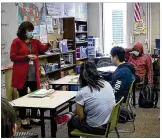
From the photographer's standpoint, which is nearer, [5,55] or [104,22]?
[5,55]

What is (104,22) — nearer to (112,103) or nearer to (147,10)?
(147,10)

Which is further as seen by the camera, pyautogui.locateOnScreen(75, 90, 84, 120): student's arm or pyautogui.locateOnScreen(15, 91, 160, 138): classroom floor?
pyautogui.locateOnScreen(15, 91, 160, 138): classroom floor

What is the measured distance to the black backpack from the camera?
4.84 metres

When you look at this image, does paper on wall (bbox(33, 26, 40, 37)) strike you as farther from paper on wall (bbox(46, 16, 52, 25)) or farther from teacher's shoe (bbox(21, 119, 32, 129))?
teacher's shoe (bbox(21, 119, 32, 129))

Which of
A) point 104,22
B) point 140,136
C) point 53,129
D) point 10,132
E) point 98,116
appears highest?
point 104,22

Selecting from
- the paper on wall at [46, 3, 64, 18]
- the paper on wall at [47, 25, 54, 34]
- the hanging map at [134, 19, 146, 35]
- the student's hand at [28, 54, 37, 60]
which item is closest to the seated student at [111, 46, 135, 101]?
the student's hand at [28, 54, 37, 60]

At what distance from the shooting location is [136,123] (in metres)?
4.05

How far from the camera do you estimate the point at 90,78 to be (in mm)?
2496

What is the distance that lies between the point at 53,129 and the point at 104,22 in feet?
17.7

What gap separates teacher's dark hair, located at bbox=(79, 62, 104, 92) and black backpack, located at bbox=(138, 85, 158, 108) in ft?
8.21

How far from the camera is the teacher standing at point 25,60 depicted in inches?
147

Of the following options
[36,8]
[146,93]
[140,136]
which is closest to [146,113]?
[146,93]

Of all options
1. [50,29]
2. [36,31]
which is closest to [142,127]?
[36,31]

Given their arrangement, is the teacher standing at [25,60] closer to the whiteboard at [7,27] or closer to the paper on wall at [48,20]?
the whiteboard at [7,27]
